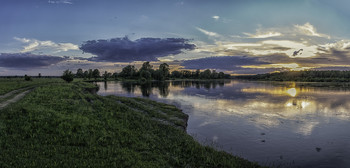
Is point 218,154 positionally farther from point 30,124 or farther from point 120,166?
point 30,124

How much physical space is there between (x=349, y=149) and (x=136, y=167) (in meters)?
21.3

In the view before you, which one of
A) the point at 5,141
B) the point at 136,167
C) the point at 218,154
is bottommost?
the point at 218,154

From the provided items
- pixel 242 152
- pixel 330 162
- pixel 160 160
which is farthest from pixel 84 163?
pixel 330 162

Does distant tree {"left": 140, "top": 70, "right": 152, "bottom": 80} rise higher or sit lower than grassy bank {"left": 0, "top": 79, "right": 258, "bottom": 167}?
higher

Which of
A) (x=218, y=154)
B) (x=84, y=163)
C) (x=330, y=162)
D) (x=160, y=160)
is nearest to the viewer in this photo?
(x=84, y=163)

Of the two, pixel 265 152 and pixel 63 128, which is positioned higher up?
pixel 63 128

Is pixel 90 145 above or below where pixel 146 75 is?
below

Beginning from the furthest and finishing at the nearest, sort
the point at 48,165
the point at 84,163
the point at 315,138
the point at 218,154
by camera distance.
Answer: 1. the point at 315,138
2. the point at 218,154
3. the point at 84,163
4. the point at 48,165

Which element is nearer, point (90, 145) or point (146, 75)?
point (90, 145)

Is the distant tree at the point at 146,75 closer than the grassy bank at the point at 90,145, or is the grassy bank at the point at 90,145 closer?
the grassy bank at the point at 90,145

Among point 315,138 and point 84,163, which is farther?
point 315,138

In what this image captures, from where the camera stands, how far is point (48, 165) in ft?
30.0

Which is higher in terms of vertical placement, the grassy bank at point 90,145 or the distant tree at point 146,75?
the distant tree at point 146,75

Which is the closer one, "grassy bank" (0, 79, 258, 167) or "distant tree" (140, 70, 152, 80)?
"grassy bank" (0, 79, 258, 167)
